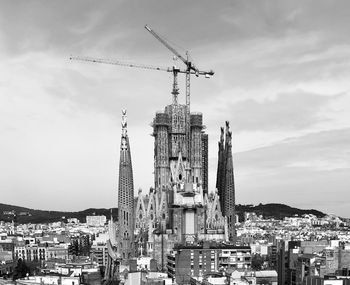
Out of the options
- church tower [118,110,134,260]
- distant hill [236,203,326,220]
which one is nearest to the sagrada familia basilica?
church tower [118,110,134,260]

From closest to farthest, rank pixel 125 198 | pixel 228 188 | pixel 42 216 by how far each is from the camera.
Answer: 1. pixel 125 198
2. pixel 228 188
3. pixel 42 216

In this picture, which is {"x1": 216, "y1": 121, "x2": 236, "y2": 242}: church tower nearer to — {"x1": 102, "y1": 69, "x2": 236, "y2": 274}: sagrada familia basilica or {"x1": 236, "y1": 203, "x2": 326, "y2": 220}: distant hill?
{"x1": 102, "y1": 69, "x2": 236, "y2": 274}: sagrada familia basilica

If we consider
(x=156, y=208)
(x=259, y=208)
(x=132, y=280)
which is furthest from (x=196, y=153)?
(x=259, y=208)

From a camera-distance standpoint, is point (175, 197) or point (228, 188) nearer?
point (175, 197)

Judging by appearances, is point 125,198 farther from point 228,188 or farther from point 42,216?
point 42,216

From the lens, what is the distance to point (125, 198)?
166ft

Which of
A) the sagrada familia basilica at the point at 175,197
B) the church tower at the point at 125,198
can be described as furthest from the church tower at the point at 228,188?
the church tower at the point at 125,198

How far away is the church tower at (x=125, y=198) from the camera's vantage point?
164 feet

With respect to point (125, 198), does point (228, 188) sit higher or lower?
higher

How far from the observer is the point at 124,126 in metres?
51.0

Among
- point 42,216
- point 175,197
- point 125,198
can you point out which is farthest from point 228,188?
point 42,216

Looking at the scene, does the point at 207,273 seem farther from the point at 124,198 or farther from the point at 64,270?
the point at 124,198

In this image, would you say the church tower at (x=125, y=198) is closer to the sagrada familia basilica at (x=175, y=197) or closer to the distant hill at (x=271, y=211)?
the sagrada familia basilica at (x=175, y=197)

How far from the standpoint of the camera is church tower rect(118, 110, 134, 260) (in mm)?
49875
